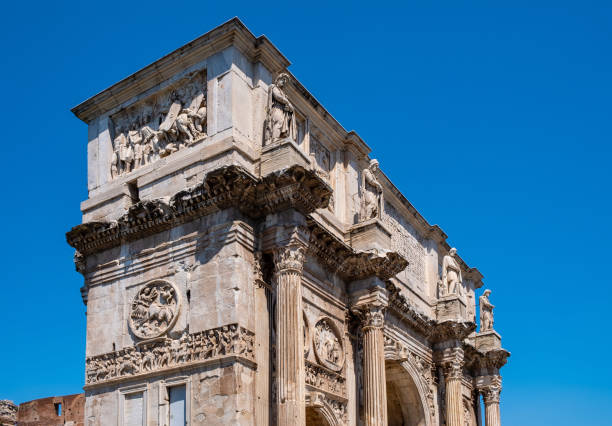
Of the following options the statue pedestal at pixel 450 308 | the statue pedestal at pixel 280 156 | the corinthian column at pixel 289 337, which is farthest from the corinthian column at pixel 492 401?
the statue pedestal at pixel 280 156

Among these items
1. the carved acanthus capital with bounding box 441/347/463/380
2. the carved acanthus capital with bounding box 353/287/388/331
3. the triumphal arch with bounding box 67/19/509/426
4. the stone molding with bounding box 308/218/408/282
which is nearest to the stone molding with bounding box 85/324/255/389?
the triumphal arch with bounding box 67/19/509/426

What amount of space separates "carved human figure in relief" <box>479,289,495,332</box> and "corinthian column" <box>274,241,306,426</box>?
46.2 feet

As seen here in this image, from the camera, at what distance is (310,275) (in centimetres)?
1723

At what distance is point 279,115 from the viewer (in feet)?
53.4

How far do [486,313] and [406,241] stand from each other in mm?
5904

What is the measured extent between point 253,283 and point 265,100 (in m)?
3.76

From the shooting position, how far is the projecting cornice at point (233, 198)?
15109mm

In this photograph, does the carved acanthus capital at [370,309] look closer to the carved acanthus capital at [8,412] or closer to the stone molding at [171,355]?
the stone molding at [171,355]

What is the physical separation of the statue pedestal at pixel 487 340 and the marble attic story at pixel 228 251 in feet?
25.7

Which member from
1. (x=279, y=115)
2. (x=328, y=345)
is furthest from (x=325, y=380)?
(x=279, y=115)

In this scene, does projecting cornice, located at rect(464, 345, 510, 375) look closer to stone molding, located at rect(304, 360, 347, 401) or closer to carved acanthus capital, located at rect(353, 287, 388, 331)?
carved acanthus capital, located at rect(353, 287, 388, 331)

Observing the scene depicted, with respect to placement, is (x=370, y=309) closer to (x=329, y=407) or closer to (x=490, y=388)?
(x=329, y=407)

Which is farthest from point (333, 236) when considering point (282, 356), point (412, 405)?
point (412, 405)

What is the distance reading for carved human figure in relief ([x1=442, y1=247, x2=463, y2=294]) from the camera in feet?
81.2
